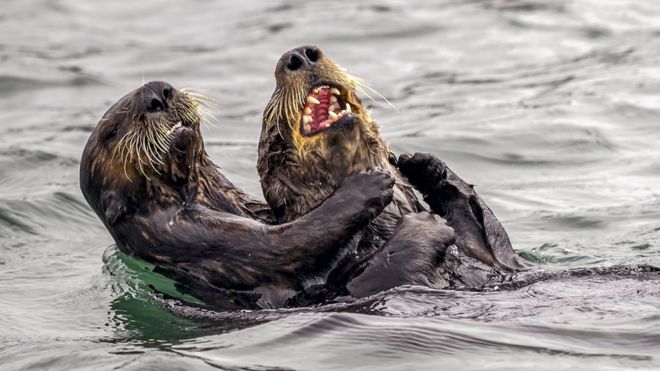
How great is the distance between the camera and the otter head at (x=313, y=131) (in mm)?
6375

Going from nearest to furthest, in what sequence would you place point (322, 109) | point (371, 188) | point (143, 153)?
point (371, 188) < point (322, 109) < point (143, 153)

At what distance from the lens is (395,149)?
1078 cm

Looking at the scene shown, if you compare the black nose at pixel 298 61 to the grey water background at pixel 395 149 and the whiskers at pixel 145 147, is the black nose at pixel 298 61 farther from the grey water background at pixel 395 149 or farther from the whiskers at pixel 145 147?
the grey water background at pixel 395 149

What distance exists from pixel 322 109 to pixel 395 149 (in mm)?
4284

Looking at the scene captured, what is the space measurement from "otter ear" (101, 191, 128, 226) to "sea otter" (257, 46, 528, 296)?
0.74 metres

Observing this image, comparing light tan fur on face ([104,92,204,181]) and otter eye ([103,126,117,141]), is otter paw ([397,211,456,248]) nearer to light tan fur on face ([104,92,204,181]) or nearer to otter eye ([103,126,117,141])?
light tan fur on face ([104,92,204,181])

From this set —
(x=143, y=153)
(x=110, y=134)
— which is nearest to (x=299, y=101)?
(x=143, y=153)

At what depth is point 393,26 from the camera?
15.2m

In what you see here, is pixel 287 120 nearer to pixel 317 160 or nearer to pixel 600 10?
pixel 317 160

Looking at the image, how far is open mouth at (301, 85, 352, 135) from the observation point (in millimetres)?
6414

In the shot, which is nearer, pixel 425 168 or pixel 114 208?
pixel 114 208

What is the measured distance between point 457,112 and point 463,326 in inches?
252

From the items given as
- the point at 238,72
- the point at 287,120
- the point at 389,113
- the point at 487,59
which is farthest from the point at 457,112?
the point at 287,120

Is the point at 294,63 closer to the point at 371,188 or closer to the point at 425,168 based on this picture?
the point at 371,188
